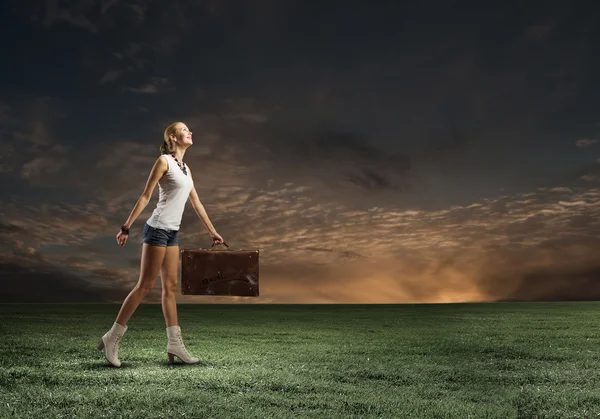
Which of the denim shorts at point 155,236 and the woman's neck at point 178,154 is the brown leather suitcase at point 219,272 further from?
the woman's neck at point 178,154

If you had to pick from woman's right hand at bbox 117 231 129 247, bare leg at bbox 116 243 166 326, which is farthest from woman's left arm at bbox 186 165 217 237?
woman's right hand at bbox 117 231 129 247

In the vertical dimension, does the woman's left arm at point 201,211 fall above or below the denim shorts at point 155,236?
above

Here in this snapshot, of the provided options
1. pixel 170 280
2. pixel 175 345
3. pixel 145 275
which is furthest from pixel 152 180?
pixel 175 345

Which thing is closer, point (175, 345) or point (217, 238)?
point (175, 345)

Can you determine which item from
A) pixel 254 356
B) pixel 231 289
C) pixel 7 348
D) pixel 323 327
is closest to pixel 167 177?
pixel 231 289

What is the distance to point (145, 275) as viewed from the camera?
796 centimetres

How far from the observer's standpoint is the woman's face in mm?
8203

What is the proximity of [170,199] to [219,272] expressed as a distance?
1.26 metres

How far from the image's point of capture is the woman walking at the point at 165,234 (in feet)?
25.8

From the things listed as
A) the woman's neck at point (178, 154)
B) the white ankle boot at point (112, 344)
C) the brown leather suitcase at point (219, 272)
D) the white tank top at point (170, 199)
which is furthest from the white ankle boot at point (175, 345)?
the woman's neck at point (178, 154)

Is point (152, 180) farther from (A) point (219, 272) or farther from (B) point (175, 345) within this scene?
(B) point (175, 345)

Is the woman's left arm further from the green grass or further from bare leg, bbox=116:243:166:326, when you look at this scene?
the green grass

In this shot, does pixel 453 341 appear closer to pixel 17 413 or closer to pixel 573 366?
pixel 573 366

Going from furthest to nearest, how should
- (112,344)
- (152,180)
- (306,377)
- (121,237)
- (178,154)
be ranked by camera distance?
(178,154), (112,344), (152,180), (121,237), (306,377)
